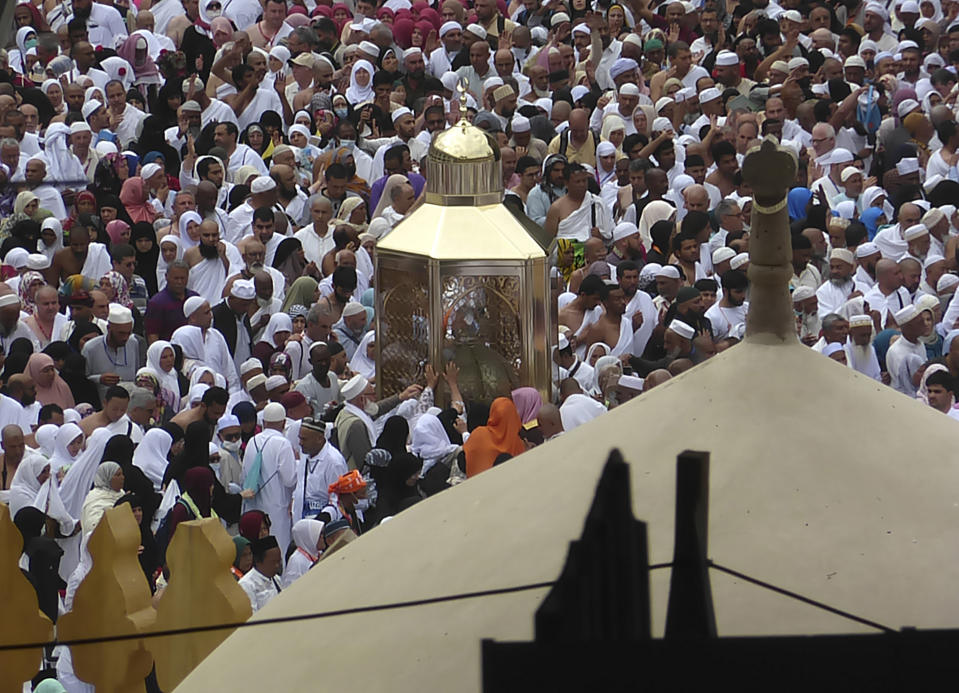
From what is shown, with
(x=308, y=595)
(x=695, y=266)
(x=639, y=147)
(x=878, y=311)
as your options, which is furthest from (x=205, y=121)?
(x=308, y=595)

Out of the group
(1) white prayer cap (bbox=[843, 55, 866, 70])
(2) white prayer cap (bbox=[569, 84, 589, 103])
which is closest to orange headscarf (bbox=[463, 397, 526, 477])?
(2) white prayer cap (bbox=[569, 84, 589, 103])

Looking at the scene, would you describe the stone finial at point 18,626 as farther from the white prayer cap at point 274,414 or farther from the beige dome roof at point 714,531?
the white prayer cap at point 274,414

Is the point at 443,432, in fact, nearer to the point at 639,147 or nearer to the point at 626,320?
the point at 626,320

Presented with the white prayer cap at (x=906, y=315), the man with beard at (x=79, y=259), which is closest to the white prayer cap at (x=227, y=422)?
the man with beard at (x=79, y=259)

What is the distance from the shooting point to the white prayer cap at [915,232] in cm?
1274

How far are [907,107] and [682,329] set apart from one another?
19.4 ft

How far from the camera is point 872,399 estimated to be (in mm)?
3188

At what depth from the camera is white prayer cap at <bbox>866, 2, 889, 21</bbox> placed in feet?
59.6

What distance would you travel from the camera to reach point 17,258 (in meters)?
12.4

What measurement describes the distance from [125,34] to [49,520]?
32.1 feet

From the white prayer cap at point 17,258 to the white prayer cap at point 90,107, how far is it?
112 inches

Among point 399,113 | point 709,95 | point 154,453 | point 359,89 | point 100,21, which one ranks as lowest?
point 154,453

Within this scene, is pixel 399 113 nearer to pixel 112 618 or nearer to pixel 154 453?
pixel 154 453

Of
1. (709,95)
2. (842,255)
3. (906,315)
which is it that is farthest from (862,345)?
(709,95)
